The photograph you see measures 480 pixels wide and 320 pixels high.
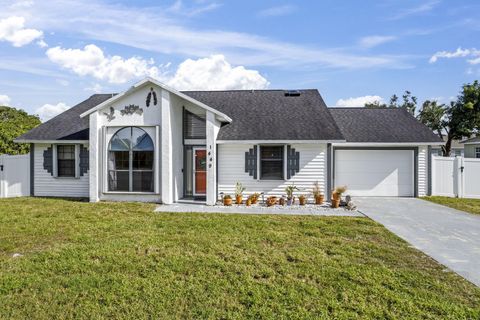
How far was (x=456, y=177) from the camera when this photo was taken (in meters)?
14.4

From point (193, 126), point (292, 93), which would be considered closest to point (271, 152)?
point (193, 126)

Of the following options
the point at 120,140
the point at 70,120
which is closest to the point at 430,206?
the point at 120,140

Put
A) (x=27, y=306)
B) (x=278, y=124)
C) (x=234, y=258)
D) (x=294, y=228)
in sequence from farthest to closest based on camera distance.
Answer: (x=278, y=124) → (x=294, y=228) → (x=234, y=258) → (x=27, y=306)

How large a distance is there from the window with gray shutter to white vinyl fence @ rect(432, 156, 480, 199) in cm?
1084

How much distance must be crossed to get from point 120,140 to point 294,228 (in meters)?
7.67

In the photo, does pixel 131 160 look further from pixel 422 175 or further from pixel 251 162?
pixel 422 175

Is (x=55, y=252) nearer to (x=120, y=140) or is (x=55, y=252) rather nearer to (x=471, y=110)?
(x=120, y=140)

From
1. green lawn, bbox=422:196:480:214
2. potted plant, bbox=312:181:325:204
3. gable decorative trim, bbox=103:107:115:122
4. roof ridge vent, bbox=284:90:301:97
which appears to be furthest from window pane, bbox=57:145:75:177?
green lawn, bbox=422:196:480:214

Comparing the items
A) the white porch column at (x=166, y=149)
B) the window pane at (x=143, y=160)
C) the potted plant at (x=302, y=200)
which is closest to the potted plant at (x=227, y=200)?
the white porch column at (x=166, y=149)

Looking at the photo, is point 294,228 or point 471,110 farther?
point 471,110

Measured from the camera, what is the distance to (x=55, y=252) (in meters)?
5.87

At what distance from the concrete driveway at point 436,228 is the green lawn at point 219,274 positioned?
431 mm

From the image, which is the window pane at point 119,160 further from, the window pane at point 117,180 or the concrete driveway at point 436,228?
the concrete driveway at point 436,228

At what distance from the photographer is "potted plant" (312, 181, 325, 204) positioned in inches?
472
